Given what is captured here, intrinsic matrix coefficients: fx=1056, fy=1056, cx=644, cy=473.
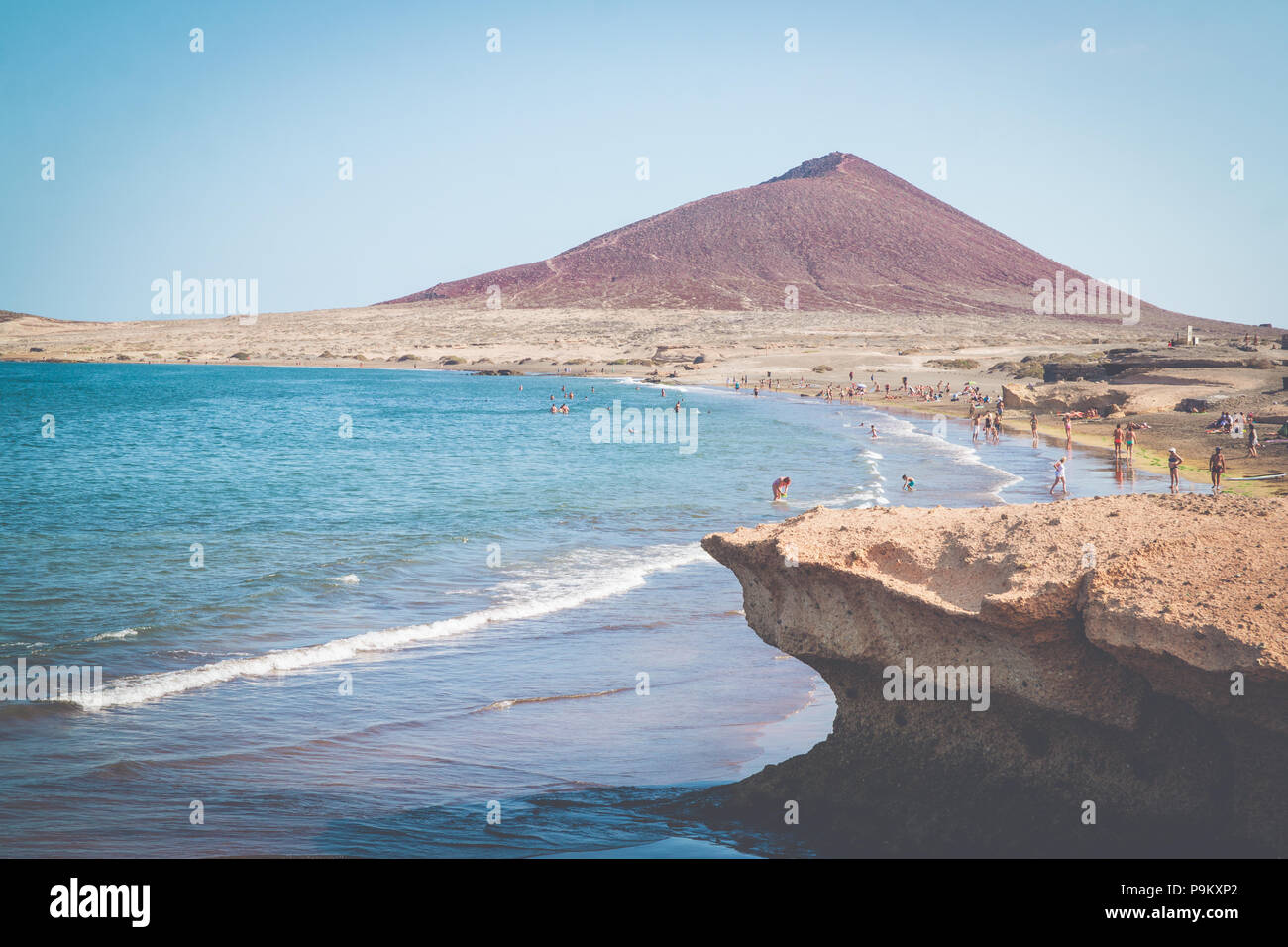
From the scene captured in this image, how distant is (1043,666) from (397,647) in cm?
1016

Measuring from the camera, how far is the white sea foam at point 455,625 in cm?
1339

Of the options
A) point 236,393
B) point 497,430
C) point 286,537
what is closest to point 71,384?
point 236,393

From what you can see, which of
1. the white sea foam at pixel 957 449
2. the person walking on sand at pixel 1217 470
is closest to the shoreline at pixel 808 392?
the person walking on sand at pixel 1217 470

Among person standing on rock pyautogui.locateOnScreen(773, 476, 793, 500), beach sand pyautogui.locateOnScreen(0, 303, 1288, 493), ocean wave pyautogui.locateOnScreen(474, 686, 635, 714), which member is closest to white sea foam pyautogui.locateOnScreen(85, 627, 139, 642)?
ocean wave pyautogui.locateOnScreen(474, 686, 635, 714)

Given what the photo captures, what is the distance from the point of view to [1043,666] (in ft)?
24.8

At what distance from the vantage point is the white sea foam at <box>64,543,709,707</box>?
527 inches

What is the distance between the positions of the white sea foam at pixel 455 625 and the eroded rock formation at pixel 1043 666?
785 centimetres

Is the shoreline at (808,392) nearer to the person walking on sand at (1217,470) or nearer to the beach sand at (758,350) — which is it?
the beach sand at (758,350)

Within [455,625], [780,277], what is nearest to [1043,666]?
[455,625]

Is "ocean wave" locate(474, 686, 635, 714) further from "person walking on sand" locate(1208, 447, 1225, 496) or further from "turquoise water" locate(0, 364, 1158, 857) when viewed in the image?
"person walking on sand" locate(1208, 447, 1225, 496)

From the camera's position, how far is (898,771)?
332 inches

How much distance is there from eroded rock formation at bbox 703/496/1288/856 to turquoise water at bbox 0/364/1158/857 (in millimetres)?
→ 1696

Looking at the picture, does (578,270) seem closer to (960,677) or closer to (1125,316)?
(1125,316)

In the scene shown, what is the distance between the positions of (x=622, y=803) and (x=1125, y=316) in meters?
194
